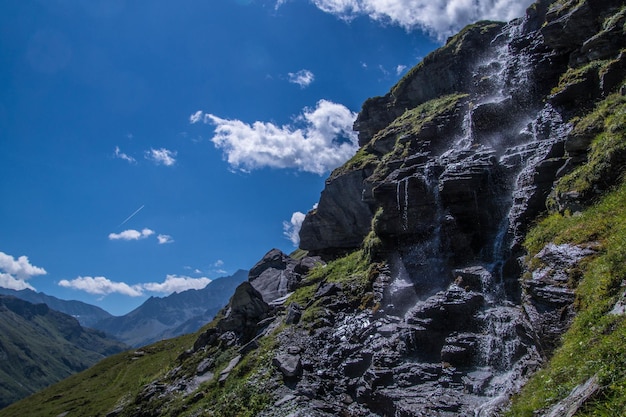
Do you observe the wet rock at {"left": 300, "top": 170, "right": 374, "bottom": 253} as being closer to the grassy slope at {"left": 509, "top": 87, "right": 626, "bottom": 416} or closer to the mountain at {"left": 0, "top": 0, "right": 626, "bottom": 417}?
the mountain at {"left": 0, "top": 0, "right": 626, "bottom": 417}

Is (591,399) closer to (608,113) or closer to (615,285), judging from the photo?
(615,285)

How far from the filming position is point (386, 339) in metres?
28.2

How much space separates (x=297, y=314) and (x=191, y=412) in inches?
512

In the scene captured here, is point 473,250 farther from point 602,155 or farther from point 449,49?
point 449,49

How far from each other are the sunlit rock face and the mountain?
0.42ft

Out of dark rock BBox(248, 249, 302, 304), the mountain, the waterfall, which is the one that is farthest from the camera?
dark rock BBox(248, 249, 302, 304)

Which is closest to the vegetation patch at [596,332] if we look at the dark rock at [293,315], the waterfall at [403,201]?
the waterfall at [403,201]

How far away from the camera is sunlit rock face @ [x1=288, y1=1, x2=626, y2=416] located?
70.2ft

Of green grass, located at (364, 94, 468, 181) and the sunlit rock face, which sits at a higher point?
green grass, located at (364, 94, 468, 181)

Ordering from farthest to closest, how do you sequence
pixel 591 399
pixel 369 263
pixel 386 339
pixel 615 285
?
pixel 369 263 → pixel 386 339 → pixel 615 285 → pixel 591 399

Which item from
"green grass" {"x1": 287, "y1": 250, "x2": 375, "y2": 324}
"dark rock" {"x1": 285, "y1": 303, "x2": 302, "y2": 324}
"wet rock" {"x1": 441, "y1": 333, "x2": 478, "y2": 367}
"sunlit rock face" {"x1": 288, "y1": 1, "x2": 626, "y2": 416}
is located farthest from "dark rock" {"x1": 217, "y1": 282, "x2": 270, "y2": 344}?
"wet rock" {"x1": 441, "y1": 333, "x2": 478, "y2": 367}

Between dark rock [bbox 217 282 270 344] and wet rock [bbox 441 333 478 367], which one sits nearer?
wet rock [bbox 441 333 478 367]

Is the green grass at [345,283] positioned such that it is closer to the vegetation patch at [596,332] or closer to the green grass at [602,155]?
the green grass at [602,155]

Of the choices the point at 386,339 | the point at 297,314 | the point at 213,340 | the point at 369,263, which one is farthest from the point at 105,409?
the point at 386,339
